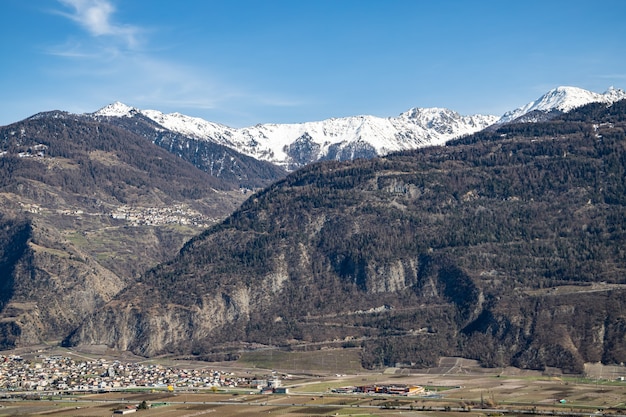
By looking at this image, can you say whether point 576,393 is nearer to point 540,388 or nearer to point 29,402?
point 540,388

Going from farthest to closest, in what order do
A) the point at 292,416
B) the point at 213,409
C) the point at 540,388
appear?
1. the point at 540,388
2. the point at 213,409
3. the point at 292,416

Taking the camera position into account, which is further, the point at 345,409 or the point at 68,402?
the point at 68,402

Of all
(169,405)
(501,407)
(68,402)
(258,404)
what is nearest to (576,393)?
(501,407)

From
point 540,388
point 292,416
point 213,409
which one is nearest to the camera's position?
point 292,416

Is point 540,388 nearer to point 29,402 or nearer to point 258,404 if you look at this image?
point 258,404

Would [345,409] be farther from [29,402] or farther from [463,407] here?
[29,402]

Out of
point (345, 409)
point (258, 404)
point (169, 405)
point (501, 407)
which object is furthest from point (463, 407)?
point (169, 405)

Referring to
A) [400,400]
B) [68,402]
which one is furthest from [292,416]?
[68,402]
